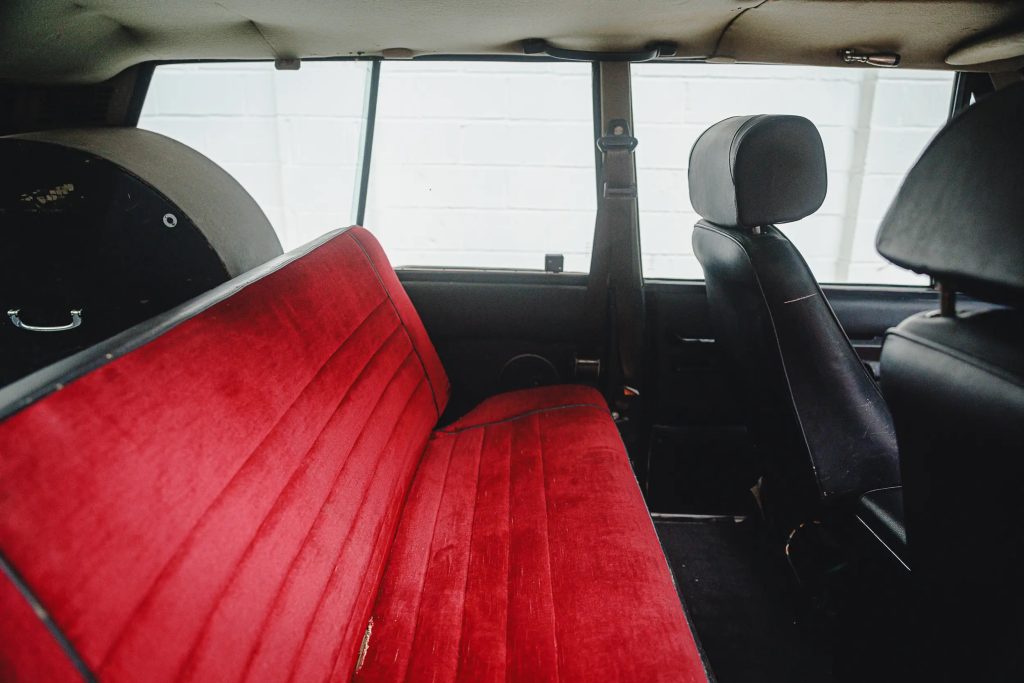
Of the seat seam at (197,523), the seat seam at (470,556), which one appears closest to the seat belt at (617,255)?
the seat seam at (470,556)

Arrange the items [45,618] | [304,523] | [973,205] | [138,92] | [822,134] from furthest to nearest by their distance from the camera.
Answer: [822,134]
[138,92]
[304,523]
[973,205]
[45,618]

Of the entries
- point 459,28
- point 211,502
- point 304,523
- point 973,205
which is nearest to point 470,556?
point 304,523

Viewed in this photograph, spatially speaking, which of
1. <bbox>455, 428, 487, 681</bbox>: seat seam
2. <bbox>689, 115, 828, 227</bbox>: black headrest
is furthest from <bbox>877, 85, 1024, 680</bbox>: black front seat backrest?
<bbox>455, 428, 487, 681</bbox>: seat seam

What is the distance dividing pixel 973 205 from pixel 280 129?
2883 millimetres

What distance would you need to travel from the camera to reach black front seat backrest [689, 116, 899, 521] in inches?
53.3

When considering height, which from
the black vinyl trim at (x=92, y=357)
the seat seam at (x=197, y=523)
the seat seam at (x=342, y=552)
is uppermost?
the black vinyl trim at (x=92, y=357)

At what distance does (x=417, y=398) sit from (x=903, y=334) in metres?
→ 1.20

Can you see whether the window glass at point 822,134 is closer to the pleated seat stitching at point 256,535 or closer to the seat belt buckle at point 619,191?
the seat belt buckle at point 619,191

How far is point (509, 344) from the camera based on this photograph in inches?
87.9

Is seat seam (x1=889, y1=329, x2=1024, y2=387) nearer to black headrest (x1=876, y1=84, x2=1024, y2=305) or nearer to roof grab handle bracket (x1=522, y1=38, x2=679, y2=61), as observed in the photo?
black headrest (x1=876, y1=84, x2=1024, y2=305)

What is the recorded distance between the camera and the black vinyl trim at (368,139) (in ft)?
7.50

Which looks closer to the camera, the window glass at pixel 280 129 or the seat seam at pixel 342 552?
the seat seam at pixel 342 552

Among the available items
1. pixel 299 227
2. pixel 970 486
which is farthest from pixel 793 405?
pixel 299 227

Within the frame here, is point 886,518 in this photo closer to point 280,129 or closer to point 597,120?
point 597,120
